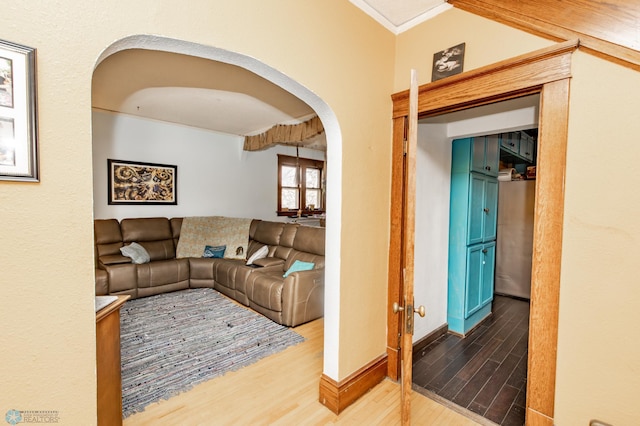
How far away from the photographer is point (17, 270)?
85 centimetres

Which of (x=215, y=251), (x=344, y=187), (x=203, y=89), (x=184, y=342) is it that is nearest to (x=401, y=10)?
(x=344, y=187)

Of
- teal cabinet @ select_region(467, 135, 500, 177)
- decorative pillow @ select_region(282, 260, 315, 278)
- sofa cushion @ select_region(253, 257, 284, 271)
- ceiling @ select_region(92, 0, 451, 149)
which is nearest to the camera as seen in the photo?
ceiling @ select_region(92, 0, 451, 149)

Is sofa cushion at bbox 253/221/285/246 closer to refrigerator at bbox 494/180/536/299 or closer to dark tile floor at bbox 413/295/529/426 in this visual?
dark tile floor at bbox 413/295/529/426

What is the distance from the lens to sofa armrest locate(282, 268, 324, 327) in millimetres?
3084


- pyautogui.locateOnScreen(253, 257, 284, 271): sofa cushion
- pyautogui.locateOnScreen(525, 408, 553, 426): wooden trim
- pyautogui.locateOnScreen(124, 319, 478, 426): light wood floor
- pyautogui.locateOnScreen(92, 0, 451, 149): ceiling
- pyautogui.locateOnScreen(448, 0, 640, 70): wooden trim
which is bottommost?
pyautogui.locateOnScreen(124, 319, 478, 426): light wood floor

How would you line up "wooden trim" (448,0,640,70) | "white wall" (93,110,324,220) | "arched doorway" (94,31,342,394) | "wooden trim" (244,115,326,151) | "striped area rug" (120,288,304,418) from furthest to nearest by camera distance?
"white wall" (93,110,324,220) < "wooden trim" (244,115,326,151) < "striped area rug" (120,288,304,418) < "arched doorway" (94,31,342,394) < "wooden trim" (448,0,640,70)

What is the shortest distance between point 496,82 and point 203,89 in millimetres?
2885

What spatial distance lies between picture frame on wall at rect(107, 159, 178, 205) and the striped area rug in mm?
1651

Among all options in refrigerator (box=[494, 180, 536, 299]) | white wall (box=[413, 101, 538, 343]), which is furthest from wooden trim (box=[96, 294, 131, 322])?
refrigerator (box=[494, 180, 536, 299])

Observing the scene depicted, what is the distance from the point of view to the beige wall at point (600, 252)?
127cm

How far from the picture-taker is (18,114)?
0.83 meters

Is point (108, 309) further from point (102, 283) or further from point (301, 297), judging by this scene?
point (102, 283)

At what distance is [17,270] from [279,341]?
2275 mm

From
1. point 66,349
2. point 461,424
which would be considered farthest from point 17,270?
point 461,424
